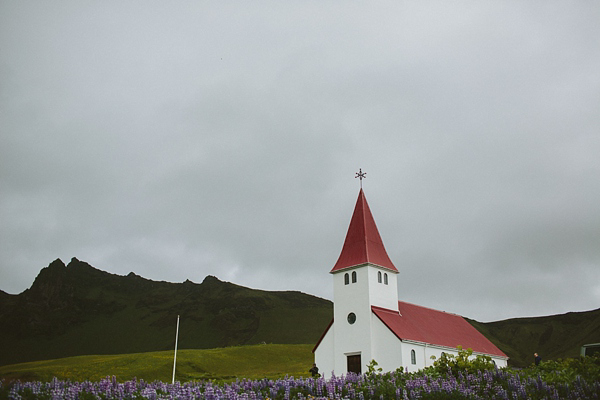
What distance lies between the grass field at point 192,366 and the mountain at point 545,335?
124 meters

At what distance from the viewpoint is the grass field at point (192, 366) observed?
1837 inches

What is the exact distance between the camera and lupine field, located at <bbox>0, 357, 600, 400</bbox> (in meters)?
10.0

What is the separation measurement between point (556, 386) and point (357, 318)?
25416mm

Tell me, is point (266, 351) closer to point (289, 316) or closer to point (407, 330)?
point (407, 330)

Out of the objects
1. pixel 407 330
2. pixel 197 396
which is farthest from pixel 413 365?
pixel 197 396

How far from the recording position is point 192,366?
55125 mm

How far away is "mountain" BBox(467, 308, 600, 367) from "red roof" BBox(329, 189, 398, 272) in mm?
145007

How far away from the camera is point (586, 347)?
76.4 ft

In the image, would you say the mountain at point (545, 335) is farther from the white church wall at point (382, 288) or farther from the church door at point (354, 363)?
the church door at point (354, 363)

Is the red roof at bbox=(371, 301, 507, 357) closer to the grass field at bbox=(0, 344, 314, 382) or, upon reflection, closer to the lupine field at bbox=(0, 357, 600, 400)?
the grass field at bbox=(0, 344, 314, 382)

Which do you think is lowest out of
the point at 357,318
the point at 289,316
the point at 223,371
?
the point at 223,371

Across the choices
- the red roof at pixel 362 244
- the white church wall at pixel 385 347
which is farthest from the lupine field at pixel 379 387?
the red roof at pixel 362 244

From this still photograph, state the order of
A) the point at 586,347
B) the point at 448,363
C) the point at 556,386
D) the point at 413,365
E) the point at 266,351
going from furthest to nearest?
the point at 266,351 → the point at 413,365 → the point at 586,347 → the point at 448,363 → the point at 556,386

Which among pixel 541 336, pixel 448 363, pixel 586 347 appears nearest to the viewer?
pixel 448 363
